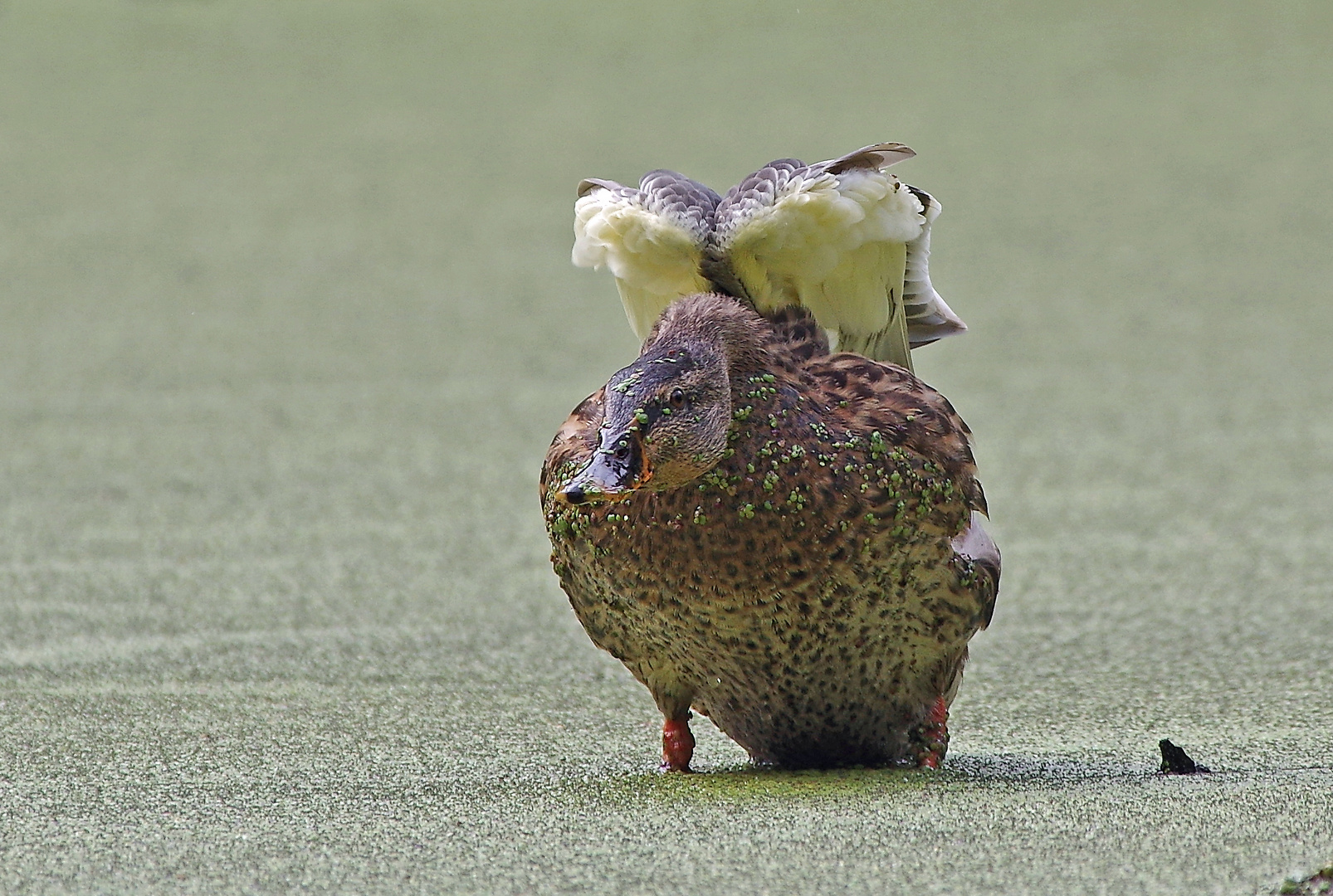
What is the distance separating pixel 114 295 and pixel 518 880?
3.86 m

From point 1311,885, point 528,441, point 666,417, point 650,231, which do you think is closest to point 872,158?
point 650,231

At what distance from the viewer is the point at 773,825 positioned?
1.72 m

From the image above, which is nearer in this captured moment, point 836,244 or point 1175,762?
point 1175,762

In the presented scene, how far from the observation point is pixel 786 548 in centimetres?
185

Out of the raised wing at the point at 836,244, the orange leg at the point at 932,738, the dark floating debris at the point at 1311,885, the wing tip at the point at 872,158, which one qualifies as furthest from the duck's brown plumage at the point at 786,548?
the dark floating debris at the point at 1311,885

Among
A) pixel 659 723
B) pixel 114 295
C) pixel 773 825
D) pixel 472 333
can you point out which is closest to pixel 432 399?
pixel 472 333

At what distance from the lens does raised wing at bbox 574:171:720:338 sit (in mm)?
2098

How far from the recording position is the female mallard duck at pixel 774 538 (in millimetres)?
1842

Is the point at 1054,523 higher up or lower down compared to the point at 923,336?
lower down

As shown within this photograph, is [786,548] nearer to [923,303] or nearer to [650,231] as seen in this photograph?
[650,231]

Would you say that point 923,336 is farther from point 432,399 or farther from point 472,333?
point 472,333

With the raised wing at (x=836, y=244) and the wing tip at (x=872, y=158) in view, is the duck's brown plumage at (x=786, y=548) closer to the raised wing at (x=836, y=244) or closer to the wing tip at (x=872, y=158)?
the raised wing at (x=836, y=244)

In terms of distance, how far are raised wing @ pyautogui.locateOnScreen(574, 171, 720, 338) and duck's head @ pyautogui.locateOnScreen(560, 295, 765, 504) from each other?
0.21 m

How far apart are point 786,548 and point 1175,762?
568mm
